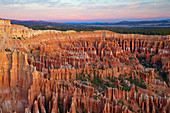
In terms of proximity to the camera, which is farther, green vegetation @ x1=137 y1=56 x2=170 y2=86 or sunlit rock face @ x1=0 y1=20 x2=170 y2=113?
green vegetation @ x1=137 y1=56 x2=170 y2=86

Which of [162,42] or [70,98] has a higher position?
[162,42]

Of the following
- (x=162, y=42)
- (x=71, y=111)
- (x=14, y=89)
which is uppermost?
(x=162, y=42)

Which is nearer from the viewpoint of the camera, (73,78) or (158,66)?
(73,78)

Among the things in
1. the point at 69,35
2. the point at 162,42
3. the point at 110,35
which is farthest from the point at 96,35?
the point at 162,42

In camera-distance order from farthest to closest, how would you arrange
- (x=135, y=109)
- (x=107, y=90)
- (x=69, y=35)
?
(x=69, y=35)
(x=107, y=90)
(x=135, y=109)

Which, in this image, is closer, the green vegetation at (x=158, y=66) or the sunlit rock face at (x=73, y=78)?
the sunlit rock face at (x=73, y=78)

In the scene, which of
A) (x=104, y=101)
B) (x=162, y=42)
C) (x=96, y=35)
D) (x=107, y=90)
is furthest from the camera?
(x=96, y=35)

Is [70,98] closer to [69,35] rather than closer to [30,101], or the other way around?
[30,101]

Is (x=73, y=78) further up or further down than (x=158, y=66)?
further up
